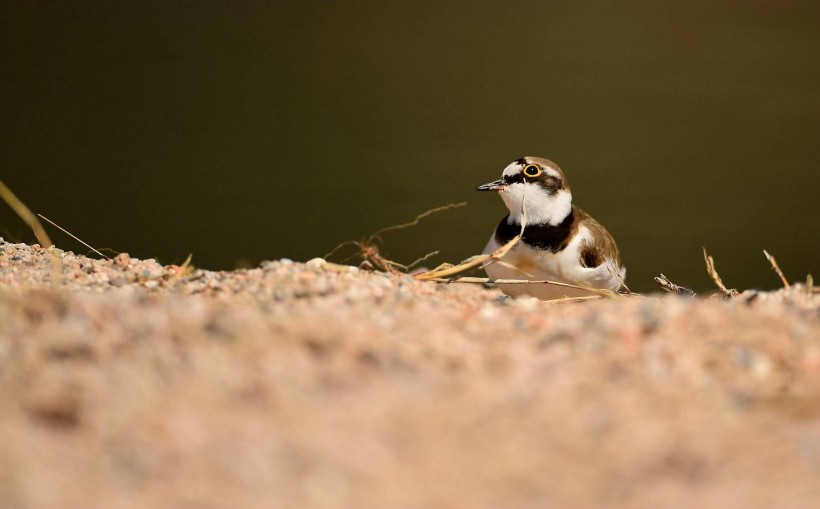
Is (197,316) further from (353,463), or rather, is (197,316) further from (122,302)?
(353,463)

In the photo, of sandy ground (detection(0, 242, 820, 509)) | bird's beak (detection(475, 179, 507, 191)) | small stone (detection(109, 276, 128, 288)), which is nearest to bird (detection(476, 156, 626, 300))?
bird's beak (detection(475, 179, 507, 191))

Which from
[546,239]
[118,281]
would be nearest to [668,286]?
[546,239]

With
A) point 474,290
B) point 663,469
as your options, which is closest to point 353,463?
point 663,469

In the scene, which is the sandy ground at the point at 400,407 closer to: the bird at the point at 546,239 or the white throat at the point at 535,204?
the bird at the point at 546,239

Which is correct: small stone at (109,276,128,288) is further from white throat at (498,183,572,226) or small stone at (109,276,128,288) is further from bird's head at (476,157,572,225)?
white throat at (498,183,572,226)

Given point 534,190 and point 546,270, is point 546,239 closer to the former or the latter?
point 546,270

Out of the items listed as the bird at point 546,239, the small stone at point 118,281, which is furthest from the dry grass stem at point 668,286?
the small stone at point 118,281

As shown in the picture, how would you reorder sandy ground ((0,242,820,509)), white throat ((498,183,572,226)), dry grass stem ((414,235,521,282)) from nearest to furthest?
sandy ground ((0,242,820,509))
dry grass stem ((414,235,521,282))
white throat ((498,183,572,226))
